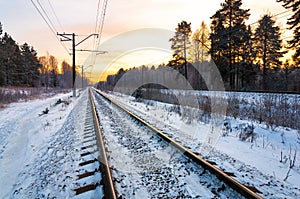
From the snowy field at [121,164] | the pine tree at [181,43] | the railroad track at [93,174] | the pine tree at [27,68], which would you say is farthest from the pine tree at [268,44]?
the pine tree at [27,68]

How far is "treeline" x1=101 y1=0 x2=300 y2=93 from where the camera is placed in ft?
86.5

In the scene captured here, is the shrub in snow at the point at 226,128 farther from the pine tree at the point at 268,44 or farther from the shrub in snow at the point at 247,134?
the pine tree at the point at 268,44

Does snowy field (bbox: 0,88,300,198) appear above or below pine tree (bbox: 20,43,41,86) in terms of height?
below

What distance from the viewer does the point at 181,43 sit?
117ft

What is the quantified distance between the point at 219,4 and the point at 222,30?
4050mm

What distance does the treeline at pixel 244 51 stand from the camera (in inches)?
1038

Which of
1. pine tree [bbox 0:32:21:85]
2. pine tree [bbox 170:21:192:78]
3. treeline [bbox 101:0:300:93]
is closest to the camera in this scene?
treeline [bbox 101:0:300:93]

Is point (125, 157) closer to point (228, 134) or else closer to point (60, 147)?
point (60, 147)

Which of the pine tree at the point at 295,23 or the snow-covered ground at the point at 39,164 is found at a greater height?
the pine tree at the point at 295,23

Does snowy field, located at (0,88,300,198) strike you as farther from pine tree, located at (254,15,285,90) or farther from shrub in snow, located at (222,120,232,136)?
pine tree, located at (254,15,285,90)

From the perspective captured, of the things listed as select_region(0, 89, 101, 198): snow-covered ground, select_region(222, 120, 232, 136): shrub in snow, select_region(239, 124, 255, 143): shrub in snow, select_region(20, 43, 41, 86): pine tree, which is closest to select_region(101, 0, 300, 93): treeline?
select_region(222, 120, 232, 136): shrub in snow

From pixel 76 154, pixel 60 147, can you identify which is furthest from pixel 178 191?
pixel 60 147

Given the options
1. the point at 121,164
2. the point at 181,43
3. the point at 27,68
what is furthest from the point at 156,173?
the point at 27,68

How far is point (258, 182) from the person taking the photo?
321 centimetres
